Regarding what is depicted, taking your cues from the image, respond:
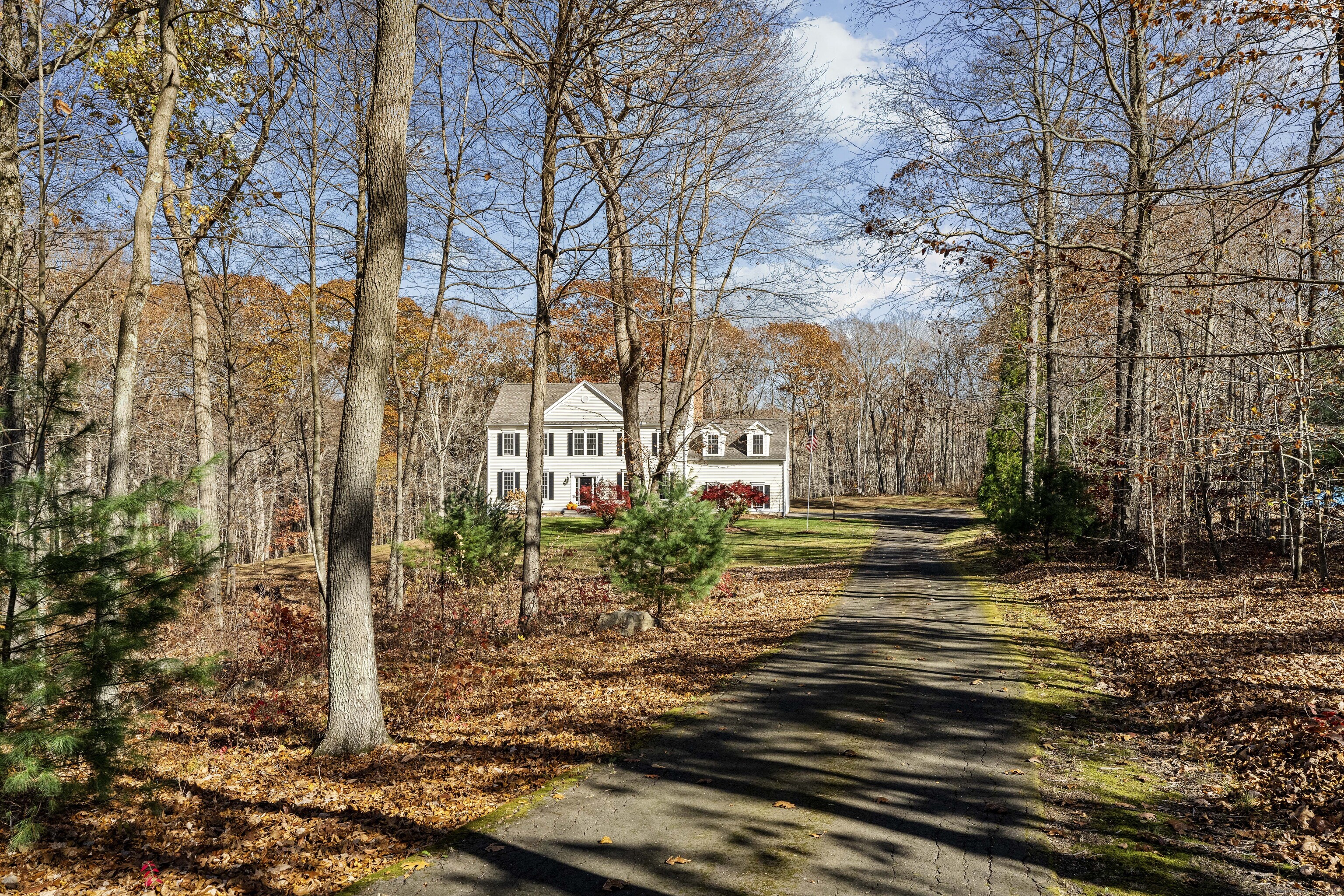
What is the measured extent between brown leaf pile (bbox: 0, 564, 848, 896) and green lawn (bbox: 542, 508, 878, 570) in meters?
5.84

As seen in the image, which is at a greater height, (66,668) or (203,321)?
(203,321)

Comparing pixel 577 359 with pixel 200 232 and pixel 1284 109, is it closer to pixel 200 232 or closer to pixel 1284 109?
pixel 200 232

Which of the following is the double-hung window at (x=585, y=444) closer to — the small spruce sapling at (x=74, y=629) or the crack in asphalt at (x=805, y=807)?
the crack in asphalt at (x=805, y=807)

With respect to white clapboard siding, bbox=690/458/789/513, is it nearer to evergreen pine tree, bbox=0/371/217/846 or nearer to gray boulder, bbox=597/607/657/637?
gray boulder, bbox=597/607/657/637

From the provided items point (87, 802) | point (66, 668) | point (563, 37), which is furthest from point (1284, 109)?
point (87, 802)

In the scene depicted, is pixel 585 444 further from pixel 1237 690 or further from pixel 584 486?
pixel 1237 690

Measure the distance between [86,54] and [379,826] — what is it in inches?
351

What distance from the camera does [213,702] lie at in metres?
7.75

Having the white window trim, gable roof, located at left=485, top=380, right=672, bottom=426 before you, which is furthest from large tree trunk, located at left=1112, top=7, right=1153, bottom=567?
the white window trim

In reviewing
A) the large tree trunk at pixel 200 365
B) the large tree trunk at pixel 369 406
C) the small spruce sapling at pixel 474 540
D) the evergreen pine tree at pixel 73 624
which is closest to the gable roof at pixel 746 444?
the small spruce sapling at pixel 474 540

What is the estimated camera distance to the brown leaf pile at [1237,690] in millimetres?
4688

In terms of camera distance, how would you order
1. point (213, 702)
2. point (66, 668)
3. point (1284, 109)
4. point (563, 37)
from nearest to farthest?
point (66, 668) → point (1284, 109) → point (213, 702) → point (563, 37)

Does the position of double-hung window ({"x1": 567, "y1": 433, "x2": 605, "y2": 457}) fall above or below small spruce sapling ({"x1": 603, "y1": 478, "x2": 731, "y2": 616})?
above

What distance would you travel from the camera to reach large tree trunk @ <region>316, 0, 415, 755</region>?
6062mm
